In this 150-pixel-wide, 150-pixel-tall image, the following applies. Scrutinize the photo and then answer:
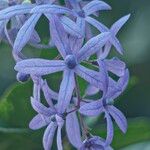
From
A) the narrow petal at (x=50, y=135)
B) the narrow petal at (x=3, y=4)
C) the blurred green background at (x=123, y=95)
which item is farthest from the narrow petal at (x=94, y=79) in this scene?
the blurred green background at (x=123, y=95)

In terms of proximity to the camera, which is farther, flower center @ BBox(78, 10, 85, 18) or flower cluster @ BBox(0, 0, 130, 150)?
flower center @ BBox(78, 10, 85, 18)

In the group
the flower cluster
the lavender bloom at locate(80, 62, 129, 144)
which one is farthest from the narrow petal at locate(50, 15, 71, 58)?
the lavender bloom at locate(80, 62, 129, 144)

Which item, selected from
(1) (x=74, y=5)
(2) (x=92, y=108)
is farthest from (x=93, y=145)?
(1) (x=74, y=5)

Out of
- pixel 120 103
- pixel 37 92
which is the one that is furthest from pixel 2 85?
pixel 37 92

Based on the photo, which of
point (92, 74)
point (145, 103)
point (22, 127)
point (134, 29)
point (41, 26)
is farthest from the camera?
point (134, 29)

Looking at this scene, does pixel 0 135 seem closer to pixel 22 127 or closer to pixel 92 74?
pixel 22 127

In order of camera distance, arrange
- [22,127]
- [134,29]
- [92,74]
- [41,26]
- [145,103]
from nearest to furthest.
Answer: [92,74] → [22,127] → [41,26] → [145,103] → [134,29]

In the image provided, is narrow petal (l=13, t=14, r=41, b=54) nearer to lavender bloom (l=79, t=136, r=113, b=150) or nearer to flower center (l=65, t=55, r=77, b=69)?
flower center (l=65, t=55, r=77, b=69)
